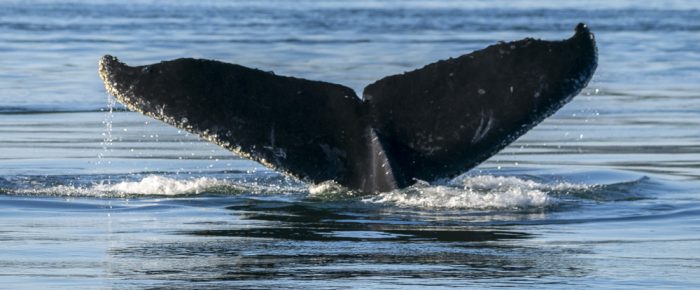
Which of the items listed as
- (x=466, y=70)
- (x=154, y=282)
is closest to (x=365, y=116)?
(x=466, y=70)

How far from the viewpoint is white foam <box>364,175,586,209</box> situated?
31.8ft

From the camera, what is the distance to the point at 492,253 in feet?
26.4

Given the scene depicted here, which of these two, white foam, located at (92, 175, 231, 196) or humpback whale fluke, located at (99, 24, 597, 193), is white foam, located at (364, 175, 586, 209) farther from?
white foam, located at (92, 175, 231, 196)

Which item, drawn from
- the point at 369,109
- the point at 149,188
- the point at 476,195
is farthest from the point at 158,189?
the point at 476,195

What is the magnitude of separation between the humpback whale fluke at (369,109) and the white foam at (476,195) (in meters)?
0.11

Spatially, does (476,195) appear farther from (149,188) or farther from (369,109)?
(149,188)

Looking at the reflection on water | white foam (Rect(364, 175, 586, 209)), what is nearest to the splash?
white foam (Rect(364, 175, 586, 209))

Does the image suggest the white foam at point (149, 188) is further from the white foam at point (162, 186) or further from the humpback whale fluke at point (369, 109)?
the humpback whale fluke at point (369, 109)

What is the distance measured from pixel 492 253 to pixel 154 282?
1.71 m

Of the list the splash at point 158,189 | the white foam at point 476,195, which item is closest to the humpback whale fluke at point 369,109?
the white foam at point 476,195

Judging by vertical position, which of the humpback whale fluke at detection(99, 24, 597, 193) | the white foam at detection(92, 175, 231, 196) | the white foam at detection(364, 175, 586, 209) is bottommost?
the white foam at detection(364, 175, 586, 209)

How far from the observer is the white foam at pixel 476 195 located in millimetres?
9703

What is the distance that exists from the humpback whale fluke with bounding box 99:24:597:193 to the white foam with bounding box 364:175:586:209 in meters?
0.11

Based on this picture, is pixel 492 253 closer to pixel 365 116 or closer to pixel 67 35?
pixel 365 116
